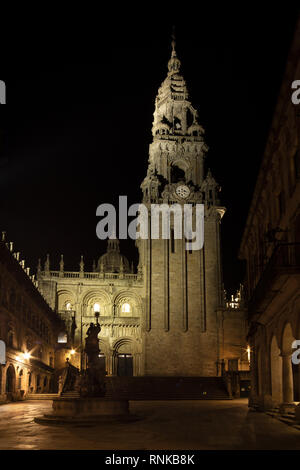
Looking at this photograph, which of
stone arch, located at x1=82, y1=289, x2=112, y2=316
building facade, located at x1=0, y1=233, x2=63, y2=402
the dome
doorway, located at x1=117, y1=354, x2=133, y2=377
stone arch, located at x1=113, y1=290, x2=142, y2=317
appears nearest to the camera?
building facade, located at x1=0, y1=233, x2=63, y2=402

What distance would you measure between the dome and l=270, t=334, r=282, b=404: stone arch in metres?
51.7

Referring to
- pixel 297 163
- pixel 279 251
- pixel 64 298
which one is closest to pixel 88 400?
pixel 279 251

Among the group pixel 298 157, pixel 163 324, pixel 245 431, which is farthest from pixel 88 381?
pixel 163 324

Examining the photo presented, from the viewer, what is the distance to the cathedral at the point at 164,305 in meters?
57.3

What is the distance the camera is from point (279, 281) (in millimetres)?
16391

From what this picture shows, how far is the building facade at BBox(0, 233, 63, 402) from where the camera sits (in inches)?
1389

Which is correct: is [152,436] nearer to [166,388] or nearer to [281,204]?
[281,204]

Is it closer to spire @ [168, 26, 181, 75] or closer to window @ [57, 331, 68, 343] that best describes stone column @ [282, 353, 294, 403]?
window @ [57, 331, 68, 343]

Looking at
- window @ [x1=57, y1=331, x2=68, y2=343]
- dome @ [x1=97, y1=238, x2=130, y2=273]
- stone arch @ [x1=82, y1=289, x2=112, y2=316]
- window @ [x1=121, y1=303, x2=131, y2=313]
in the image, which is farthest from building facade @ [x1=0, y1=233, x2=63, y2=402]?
dome @ [x1=97, y1=238, x2=130, y2=273]

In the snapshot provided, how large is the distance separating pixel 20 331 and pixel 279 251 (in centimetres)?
2938

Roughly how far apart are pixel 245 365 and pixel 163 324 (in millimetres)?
9652

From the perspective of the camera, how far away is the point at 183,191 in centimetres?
6241

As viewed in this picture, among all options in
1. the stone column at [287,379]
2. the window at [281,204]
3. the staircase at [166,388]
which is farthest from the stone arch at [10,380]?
the window at [281,204]

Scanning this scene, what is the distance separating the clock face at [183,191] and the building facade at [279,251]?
35193mm
